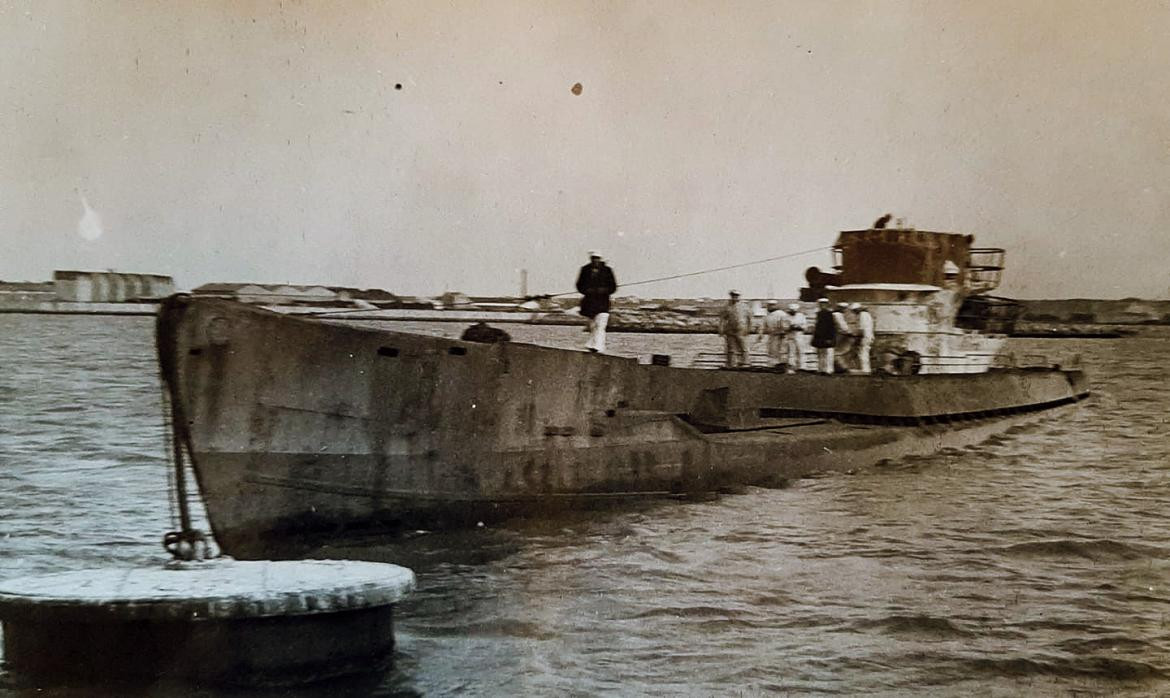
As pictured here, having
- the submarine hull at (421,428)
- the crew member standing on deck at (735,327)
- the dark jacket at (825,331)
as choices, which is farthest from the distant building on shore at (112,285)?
the dark jacket at (825,331)

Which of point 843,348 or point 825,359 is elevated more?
point 843,348

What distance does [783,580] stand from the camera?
9586mm

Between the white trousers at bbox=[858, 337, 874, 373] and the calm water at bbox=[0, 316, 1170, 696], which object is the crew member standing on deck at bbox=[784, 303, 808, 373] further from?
the calm water at bbox=[0, 316, 1170, 696]

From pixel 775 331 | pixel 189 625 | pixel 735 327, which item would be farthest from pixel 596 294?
pixel 189 625

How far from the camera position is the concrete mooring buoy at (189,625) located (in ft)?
19.9

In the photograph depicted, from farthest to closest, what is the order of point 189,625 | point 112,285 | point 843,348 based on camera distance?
point 843,348
point 112,285
point 189,625

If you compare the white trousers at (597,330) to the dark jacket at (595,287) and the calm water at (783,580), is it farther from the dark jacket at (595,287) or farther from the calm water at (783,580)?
the calm water at (783,580)

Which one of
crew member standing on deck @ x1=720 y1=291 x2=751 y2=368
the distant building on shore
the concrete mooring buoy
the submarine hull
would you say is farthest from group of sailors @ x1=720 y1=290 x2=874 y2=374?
the concrete mooring buoy

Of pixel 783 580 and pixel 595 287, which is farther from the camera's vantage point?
pixel 595 287

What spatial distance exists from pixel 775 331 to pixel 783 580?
7.21 m

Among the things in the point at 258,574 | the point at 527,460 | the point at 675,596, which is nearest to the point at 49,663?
the point at 258,574

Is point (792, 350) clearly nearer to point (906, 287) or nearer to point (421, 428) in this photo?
point (906, 287)

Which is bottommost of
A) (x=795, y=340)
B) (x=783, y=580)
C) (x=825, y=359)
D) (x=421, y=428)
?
(x=783, y=580)

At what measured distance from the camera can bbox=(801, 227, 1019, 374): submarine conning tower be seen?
721 inches
